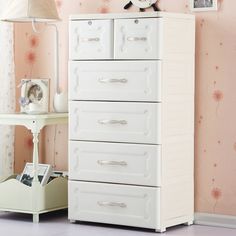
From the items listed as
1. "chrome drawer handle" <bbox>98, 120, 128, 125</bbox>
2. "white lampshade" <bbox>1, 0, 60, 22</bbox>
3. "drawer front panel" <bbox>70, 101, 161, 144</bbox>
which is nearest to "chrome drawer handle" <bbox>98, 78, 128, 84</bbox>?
"drawer front panel" <bbox>70, 101, 161, 144</bbox>

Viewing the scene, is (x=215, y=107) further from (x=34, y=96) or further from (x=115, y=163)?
(x=34, y=96)

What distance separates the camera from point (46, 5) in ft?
15.4

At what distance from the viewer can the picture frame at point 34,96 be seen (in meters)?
4.81

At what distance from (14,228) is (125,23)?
135 cm

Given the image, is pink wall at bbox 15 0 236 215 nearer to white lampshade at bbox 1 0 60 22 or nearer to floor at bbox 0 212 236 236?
floor at bbox 0 212 236 236

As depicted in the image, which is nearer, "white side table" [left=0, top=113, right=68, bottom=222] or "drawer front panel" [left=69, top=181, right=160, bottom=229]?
"drawer front panel" [left=69, top=181, right=160, bottom=229]

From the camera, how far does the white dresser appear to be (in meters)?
4.31

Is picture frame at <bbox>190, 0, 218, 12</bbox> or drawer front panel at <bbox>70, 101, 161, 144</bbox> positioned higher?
picture frame at <bbox>190, 0, 218, 12</bbox>

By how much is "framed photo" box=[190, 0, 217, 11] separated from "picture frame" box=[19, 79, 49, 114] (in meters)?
1.06

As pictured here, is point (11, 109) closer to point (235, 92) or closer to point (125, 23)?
point (125, 23)

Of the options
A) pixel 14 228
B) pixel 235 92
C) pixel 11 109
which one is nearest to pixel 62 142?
pixel 11 109

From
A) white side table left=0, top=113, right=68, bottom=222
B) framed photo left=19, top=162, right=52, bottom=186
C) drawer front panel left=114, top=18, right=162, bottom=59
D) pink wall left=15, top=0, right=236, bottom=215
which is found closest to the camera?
drawer front panel left=114, top=18, right=162, bottom=59

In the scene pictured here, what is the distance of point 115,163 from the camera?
4.42m

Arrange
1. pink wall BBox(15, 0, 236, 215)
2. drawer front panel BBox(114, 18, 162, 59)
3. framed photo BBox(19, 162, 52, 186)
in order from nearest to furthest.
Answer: drawer front panel BBox(114, 18, 162, 59)
pink wall BBox(15, 0, 236, 215)
framed photo BBox(19, 162, 52, 186)
